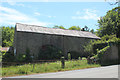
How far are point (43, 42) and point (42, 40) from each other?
18.5 inches

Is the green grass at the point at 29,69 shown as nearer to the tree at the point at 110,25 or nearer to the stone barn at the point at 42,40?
the stone barn at the point at 42,40

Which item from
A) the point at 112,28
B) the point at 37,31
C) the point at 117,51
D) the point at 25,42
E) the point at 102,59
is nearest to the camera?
the point at 102,59

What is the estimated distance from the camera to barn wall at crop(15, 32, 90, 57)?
2231cm

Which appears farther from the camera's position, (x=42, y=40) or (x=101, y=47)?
(x=42, y=40)

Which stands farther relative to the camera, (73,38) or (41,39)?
(73,38)

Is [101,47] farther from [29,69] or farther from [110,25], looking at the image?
[110,25]

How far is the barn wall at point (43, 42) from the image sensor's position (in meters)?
22.3

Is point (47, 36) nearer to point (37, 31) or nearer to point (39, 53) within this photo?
point (37, 31)

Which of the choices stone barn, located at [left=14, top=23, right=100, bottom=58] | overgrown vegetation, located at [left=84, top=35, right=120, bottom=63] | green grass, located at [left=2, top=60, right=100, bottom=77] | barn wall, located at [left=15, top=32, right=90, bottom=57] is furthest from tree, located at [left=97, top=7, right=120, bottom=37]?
green grass, located at [left=2, top=60, right=100, bottom=77]

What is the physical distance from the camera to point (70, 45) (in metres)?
27.3

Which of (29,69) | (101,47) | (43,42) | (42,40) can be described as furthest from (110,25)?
(29,69)

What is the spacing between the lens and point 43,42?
80.8 feet

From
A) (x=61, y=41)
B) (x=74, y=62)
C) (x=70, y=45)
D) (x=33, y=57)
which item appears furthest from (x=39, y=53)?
(x=74, y=62)

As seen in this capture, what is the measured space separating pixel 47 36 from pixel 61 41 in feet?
11.5
